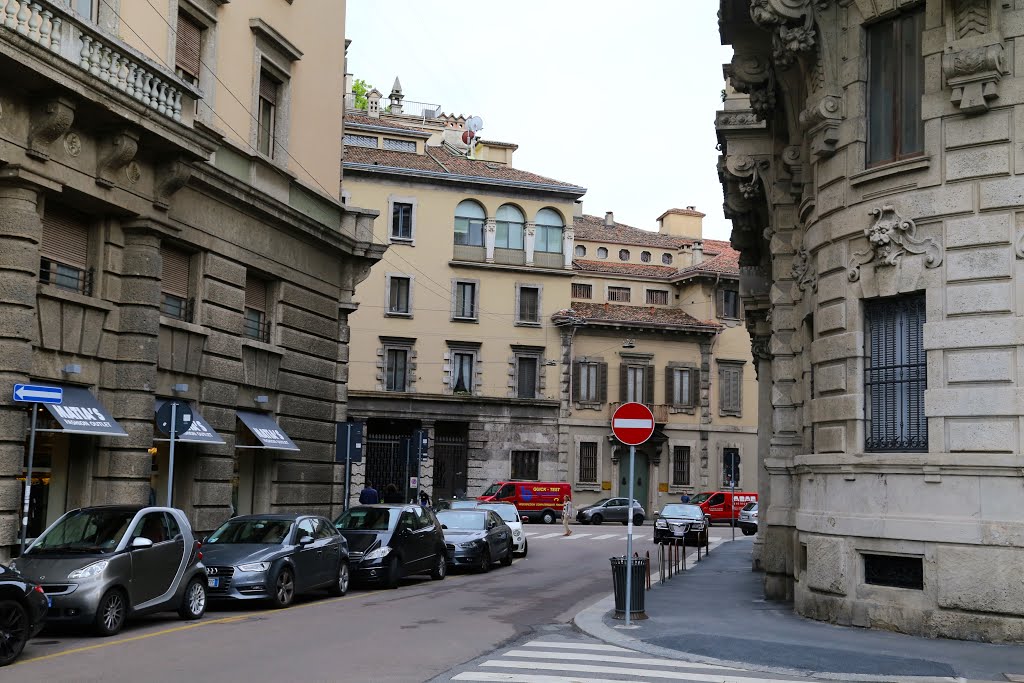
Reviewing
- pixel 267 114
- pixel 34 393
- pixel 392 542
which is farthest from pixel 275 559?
pixel 267 114

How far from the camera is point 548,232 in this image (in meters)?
59.8

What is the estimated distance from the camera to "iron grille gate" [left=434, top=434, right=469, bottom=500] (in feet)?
185

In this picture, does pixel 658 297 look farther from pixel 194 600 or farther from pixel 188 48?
pixel 194 600

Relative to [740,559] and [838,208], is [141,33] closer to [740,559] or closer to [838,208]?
[838,208]

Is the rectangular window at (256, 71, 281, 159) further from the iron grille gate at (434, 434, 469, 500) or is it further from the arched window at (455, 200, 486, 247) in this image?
the arched window at (455, 200, 486, 247)

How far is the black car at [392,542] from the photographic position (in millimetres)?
21750

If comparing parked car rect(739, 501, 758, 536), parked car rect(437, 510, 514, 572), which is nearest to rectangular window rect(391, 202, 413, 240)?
parked car rect(739, 501, 758, 536)

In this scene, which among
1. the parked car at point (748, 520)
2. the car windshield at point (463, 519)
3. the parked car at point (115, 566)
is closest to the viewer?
the parked car at point (115, 566)

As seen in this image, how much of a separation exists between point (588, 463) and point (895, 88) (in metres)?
44.3

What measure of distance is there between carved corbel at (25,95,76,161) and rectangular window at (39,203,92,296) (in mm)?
1461

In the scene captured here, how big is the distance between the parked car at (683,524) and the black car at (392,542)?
14.4 m

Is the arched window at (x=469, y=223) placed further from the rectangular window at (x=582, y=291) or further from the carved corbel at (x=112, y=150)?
the carved corbel at (x=112, y=150)

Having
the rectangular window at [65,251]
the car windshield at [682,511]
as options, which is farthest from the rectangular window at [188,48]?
the car windshield at [682,511]

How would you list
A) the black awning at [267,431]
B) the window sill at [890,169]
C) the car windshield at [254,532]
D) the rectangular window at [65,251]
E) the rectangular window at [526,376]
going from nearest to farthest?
the window sill at [890,169], the rectangular window at [65,251], the car windshield at [254,532], the black awning at [267,431], the rectangular window at [526,376]
